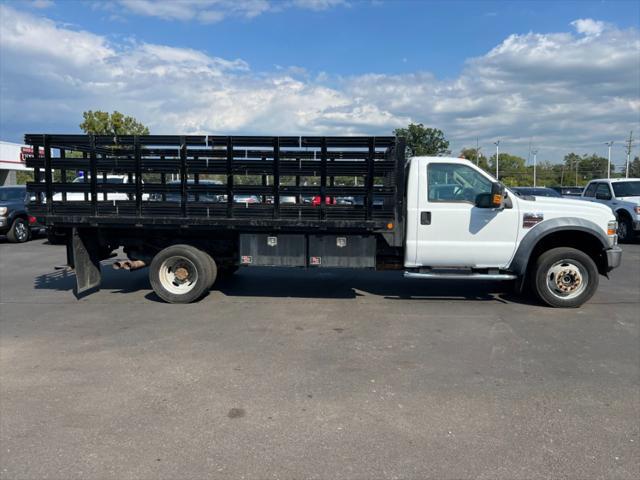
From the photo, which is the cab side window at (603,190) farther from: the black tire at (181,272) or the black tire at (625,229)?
the black tire at (181,272)

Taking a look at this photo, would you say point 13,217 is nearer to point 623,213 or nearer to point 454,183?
point 454,183

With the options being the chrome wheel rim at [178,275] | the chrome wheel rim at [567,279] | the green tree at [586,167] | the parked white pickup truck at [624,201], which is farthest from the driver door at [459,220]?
the green tree at [586,167]

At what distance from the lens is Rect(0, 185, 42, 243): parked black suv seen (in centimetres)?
1507

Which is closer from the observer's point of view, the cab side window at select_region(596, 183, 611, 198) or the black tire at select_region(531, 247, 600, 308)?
the black tire at select_region(531, 247, 600, 308)

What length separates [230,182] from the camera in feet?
23.5

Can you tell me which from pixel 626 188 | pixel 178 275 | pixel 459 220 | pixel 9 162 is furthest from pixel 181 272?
pixel 9 162

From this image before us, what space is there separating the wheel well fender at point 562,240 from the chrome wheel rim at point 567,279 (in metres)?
0.35

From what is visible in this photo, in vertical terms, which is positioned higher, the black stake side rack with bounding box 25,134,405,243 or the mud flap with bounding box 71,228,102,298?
the black stake side rack with bounding box 25,134,405,243

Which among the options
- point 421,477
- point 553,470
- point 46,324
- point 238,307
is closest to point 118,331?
point 46,324

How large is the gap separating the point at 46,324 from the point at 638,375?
6808mm

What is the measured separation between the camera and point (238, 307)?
736 centimetres

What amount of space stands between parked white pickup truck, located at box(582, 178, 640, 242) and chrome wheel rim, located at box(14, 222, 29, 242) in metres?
17.6

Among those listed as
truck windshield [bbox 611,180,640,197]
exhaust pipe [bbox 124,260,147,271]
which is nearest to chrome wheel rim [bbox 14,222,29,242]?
exhaust pipe [bbox 124,260,147,271]

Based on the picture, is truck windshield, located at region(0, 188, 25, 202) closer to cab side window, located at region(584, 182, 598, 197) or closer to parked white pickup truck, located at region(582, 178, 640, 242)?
parked white pickup truck, located at region(582, 178, 640, 242)
